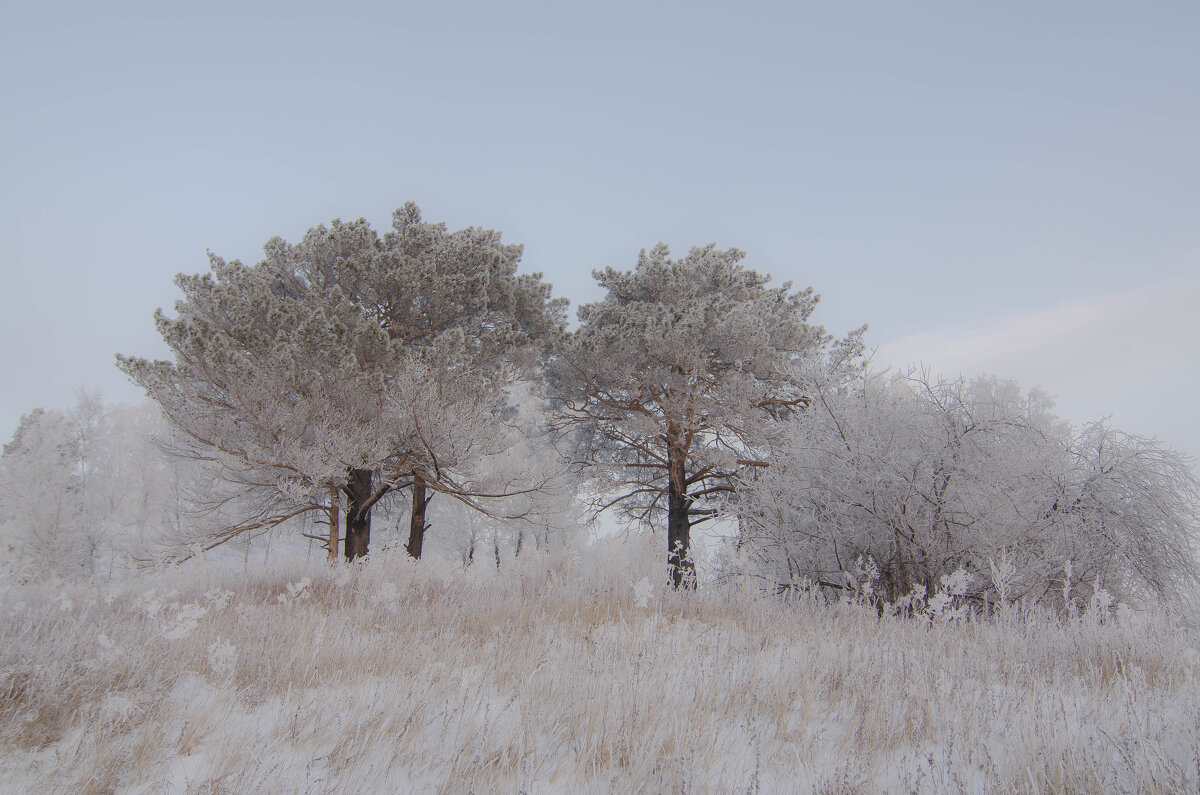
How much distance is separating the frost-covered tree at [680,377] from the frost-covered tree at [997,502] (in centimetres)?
371

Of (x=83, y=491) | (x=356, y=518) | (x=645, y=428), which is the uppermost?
(x=645, y=428)

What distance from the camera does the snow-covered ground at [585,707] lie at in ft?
8.16

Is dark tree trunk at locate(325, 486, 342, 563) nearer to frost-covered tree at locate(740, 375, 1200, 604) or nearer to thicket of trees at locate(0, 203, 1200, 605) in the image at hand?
thicket of trees at locate(0, 203, 1200, 605)

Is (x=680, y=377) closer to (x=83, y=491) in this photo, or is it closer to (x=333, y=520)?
(x=333, y=520)

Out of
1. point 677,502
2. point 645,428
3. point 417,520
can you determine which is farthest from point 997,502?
point 417,520

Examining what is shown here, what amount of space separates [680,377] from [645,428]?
1287mm

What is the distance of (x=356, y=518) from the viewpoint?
12180 mm

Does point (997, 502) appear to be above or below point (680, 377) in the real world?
below

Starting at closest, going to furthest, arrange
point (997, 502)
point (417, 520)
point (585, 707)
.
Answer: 1. point (585, 707)
2. point (997, 502)
3. point (417, 520)

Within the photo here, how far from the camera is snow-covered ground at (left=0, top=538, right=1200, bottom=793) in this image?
249 cm

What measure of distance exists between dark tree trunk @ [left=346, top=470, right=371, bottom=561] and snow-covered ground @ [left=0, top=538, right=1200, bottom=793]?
279 inches

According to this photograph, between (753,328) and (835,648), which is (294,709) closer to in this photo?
(835,648)

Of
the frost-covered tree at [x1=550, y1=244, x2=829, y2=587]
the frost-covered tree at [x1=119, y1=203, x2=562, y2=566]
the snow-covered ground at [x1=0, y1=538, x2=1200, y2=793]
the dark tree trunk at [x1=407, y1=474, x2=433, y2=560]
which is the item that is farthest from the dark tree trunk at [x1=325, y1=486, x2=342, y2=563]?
the snow-covered ground at [x1=0, y1=538, x2=1200, y2=793]

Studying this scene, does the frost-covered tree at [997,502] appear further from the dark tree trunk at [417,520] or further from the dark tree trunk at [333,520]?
the dark tree trunk at [333,520]
